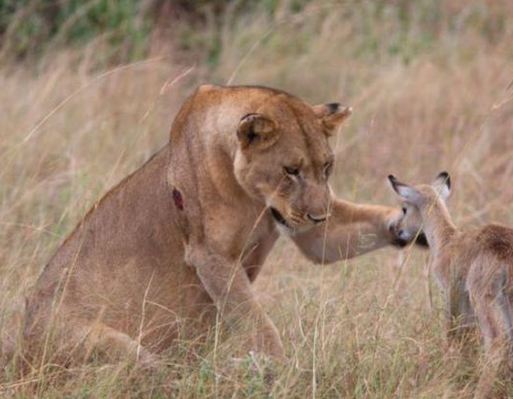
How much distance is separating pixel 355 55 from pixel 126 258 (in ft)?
16.8

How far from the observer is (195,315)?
5703 mm

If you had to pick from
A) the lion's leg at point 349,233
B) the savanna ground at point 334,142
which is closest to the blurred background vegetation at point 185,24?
the savanna ground at point 334,142

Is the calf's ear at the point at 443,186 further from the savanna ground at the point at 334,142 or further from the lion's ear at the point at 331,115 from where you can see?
the lion's ear at the point at 331,115

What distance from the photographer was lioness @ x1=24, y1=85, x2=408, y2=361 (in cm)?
549

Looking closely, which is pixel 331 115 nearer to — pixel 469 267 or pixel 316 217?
pixel 316 217

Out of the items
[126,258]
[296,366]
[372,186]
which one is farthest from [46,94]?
[296,366]

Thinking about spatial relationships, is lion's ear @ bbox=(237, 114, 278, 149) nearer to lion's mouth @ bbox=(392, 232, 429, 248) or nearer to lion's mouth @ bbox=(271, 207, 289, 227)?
lion's mouth @ bbox=(271, 207, 289, 227)

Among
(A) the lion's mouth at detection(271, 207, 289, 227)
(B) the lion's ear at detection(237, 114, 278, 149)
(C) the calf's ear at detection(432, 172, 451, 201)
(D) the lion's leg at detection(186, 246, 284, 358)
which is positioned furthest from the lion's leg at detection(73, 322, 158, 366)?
(C) the calf's ear at detection(432, 172, 451, 201)

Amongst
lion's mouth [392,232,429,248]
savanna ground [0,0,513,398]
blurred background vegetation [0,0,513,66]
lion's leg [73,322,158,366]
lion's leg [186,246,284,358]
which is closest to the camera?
savanna ground [0,0,513,398]

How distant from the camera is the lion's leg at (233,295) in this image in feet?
17.9

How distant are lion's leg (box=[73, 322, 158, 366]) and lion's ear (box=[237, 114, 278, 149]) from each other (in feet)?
2.53

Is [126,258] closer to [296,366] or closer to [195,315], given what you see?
[195,315]

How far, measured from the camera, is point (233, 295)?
5.52 metres

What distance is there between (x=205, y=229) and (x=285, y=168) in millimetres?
350
